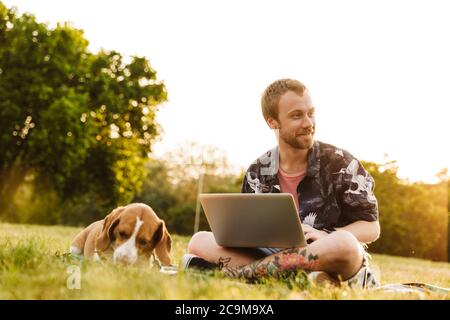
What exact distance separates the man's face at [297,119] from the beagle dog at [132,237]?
1378 millimetres

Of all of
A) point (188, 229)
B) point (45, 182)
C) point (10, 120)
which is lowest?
point (188, 229)

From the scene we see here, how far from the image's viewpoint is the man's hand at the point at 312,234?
4715 mm

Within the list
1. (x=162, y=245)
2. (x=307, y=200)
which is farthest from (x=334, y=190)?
(x=162, y=245)

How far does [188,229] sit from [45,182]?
8382 mm

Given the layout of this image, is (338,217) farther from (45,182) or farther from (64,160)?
(45,182)

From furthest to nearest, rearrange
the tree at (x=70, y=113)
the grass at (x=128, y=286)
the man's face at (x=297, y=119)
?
the tree at (x=70, y=113) → the man's face at (x=297, y=119) → the grass at (x=128, y=286)

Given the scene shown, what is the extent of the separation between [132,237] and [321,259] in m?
1.59

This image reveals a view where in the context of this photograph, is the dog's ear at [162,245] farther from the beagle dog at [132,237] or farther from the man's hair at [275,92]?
the man's hair at [275,92]

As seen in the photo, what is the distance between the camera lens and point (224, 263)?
5113 mm

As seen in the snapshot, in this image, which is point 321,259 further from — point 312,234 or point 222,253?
point 222,253

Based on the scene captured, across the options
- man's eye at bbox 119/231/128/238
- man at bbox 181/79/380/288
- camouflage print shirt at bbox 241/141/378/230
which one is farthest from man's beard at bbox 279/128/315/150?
man's eye at bbox 119/231/128/238

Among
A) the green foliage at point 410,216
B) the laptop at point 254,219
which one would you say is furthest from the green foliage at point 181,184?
the laptop at point 254,219
